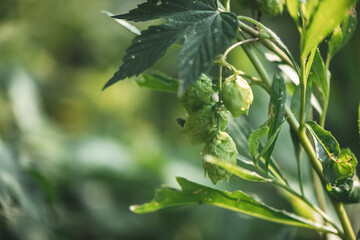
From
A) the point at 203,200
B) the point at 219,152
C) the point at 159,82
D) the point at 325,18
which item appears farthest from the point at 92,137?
the point at 325,18

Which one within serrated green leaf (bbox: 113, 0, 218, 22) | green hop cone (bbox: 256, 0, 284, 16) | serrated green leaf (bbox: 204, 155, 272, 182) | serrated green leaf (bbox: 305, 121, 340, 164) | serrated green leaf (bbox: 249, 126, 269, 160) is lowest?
serrated green leaf (bbox: 305, 121, 340, 164)

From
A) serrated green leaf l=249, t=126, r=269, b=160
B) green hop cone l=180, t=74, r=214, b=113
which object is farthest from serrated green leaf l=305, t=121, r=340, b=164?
green hop cone l=180, t=74, r=214, b=113

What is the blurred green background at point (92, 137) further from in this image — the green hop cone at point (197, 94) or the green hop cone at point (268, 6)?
the green hop cone at point (268, 6)

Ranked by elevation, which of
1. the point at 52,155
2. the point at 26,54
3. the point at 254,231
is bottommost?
the point at 254,231

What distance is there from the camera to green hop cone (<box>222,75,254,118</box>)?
776 mm

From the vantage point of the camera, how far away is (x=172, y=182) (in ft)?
7.07

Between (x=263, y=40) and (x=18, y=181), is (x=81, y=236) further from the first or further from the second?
(x=263, y=40)

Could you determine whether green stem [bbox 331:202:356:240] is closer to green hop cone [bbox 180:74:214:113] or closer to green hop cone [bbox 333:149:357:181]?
green hop cone [bbox 333:149:357:181]

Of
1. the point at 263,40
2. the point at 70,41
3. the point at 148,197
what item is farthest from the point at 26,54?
the point at 263,40

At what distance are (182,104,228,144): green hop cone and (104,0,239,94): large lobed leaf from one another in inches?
6.9

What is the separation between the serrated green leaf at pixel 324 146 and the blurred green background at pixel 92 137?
2.67 ft

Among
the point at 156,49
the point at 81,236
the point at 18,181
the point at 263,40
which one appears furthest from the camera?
the point at 81,236

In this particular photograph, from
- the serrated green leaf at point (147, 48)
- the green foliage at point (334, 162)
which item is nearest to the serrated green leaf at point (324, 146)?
the green foliage at point (334, 162)

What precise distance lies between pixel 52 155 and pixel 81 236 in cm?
39
